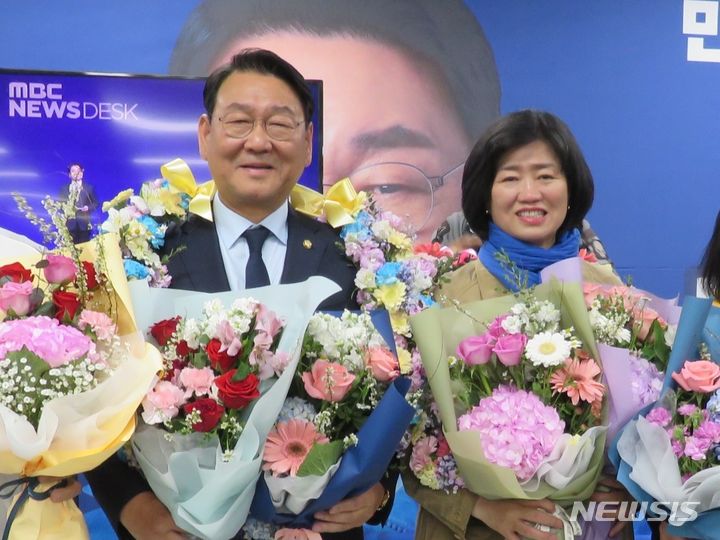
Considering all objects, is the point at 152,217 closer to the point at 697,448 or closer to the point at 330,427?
the point at 330,427

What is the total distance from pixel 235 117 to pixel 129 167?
2010mm

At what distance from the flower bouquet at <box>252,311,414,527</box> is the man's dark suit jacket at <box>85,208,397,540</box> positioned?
25 centimetres

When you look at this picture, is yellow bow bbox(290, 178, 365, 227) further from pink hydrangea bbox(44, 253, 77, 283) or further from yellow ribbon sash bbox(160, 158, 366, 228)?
pink hydrangea bbox(44, 253, 77, 283)

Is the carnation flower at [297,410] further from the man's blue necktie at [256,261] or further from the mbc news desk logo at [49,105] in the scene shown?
the mbc news desk logo at [49,105]

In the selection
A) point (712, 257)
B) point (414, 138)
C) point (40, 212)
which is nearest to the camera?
point (712, 257)

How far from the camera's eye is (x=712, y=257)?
7.04 feet

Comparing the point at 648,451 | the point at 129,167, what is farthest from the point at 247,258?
the point at 129,167

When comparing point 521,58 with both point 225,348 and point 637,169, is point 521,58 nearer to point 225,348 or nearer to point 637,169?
point 637,169

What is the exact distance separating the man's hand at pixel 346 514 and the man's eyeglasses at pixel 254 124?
77cm

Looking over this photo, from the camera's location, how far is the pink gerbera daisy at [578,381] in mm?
1493

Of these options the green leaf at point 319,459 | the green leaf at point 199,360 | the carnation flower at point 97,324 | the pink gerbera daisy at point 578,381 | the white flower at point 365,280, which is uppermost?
the white flower at point 365,280

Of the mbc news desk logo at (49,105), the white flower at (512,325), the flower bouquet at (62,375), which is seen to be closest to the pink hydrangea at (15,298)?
the flower bouquet at (62,375)

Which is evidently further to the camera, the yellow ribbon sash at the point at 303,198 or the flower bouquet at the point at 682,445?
the yellow ribbon sash at the point at 303,198

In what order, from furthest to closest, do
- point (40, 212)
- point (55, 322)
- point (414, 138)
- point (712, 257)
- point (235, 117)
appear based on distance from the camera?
point (414, 138)
point (40, 212)
point (712, 257)
point (235, 117)
point (55, 322)
